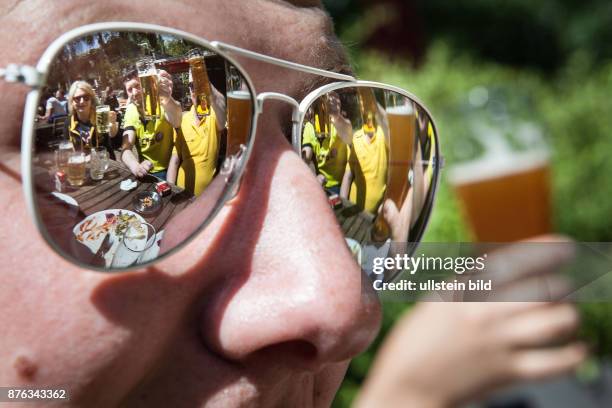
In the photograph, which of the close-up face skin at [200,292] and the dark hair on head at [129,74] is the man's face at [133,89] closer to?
the dark hair on head at [129,74]

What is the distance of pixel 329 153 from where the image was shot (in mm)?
1546

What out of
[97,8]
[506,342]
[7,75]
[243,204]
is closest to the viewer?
[7,75]

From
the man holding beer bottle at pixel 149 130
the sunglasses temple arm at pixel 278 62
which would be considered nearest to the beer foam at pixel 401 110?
the sunglasses temple arm at pixel 278 62

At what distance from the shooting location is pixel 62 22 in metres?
1.19

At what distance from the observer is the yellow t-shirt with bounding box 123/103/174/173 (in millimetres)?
1240

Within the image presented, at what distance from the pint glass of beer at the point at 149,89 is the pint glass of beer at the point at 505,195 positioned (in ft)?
6.08

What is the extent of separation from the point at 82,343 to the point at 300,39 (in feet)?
2.50

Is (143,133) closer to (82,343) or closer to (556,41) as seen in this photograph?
(82,343)

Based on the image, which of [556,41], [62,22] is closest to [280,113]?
[62,22]

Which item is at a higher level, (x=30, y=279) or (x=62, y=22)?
(x=62, y=22)

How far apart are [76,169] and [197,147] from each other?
0.23 m

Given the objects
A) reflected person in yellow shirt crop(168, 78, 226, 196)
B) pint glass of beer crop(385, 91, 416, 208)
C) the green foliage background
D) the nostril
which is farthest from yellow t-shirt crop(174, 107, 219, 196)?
the green foliage background

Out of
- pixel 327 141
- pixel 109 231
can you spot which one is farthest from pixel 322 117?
pixel 109 231

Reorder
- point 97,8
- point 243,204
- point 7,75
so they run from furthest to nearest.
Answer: point 243,204 → point 97,8 → point 7,75
